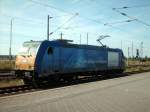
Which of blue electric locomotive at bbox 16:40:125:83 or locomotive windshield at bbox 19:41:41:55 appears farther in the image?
locomotive windshield at bbox 19:41:41:55

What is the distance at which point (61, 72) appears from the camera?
20172 mm

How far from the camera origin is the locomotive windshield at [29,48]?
1813cm

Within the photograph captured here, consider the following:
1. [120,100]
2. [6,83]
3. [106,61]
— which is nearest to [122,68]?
[106,61]

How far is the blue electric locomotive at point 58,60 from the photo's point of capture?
17.8 m

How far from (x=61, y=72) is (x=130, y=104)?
377 inches

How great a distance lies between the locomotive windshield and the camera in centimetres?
1813

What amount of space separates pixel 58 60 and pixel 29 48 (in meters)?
2.52

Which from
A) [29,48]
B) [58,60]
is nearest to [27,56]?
[29,48]

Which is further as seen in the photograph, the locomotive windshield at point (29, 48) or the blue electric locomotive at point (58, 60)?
the locomotive windshield at point (29, 48)

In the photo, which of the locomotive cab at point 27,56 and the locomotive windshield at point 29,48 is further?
the locomotive windshield at point 29,48

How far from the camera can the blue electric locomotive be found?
17.8 m

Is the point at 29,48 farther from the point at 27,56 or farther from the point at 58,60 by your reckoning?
the point at 58,60

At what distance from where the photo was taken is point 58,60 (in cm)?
1989

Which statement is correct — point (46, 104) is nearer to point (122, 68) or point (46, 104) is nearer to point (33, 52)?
point (33, 52)
